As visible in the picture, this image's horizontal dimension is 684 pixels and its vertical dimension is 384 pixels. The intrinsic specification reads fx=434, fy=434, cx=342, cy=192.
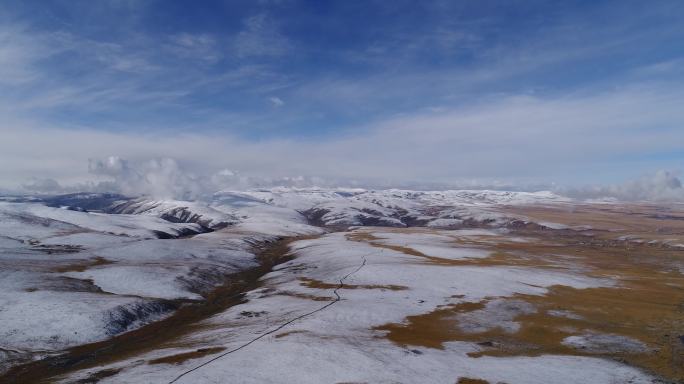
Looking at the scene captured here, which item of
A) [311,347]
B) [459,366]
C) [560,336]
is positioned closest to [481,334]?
[560,336]

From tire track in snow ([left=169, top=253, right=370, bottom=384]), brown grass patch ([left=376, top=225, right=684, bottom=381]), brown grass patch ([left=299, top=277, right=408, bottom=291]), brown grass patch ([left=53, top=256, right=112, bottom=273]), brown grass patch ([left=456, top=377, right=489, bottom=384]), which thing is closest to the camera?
brown grass patch ([left=456, top=377, right=489, bottom=384])

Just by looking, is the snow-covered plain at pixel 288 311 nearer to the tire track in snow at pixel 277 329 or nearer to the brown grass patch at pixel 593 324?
the tire track in snow at pixel 277 329

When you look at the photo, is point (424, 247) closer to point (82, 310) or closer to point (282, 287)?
point (282, 287)

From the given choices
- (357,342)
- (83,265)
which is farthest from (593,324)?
(83,265)

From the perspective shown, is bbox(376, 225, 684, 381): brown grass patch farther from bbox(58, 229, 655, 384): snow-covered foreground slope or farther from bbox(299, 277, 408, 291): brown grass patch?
bbox(299, 277, 408, 291): brown grass patch

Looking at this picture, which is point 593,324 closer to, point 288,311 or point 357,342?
point 357,342

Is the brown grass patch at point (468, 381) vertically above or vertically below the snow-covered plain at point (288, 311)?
above

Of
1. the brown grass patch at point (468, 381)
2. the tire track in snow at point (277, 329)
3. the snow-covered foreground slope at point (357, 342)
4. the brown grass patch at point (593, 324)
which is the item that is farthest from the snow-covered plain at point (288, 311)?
the brown grass patch at point (593, 324)

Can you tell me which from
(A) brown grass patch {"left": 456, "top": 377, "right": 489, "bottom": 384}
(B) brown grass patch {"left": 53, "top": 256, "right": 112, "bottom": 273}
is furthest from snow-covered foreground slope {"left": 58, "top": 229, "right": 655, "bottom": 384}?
(B) brown grass patch {"left": 53, "top": 256, "right": 112, "bottom": 273}

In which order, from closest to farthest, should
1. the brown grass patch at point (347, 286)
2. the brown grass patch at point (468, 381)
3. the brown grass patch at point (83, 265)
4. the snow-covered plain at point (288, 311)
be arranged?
the brown grass patch at point (468, 381) → the snow-covered plain at point (288, 311) → the brown grass patch at point (347, 286) → the brown grass patch at point (83, 265)

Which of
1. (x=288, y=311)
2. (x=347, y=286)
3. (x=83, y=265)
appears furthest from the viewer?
(x=83, y=265)

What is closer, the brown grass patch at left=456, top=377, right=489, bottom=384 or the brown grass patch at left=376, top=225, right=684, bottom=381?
the brown grass patch at left=456, top=377, right=489, bottom=384
